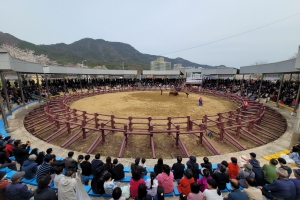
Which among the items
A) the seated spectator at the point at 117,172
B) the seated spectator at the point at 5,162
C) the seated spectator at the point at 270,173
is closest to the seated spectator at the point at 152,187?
the seated spectator at the point at 117,172

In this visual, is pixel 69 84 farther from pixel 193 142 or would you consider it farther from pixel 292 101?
pixel 292 101

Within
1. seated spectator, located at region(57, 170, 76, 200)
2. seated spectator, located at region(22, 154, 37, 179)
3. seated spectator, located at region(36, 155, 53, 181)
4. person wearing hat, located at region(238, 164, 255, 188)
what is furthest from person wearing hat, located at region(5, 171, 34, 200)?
person wearing hat, located at region(238, 164, 255, 188)

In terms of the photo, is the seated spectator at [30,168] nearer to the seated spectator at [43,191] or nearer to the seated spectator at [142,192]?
the seated spectator at [43,191]

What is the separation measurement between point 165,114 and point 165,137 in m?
4.24

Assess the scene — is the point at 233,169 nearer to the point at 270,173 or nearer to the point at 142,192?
the point at 270,173

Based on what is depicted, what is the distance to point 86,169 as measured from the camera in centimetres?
500

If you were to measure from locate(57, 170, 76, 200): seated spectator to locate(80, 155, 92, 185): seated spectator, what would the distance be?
119cm

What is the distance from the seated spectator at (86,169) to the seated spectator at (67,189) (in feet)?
3.89

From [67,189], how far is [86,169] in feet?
4.40

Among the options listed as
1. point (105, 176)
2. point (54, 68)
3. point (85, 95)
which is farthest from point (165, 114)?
point (54, 68)

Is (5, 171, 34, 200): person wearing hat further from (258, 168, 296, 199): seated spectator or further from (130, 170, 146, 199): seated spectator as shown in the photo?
(258, 168, 296, 199): seated spectator

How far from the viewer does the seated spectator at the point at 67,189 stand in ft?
12.0

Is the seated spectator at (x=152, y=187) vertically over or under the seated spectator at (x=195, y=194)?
under

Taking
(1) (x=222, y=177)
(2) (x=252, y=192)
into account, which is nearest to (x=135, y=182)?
(1) (x=222, y=177)
